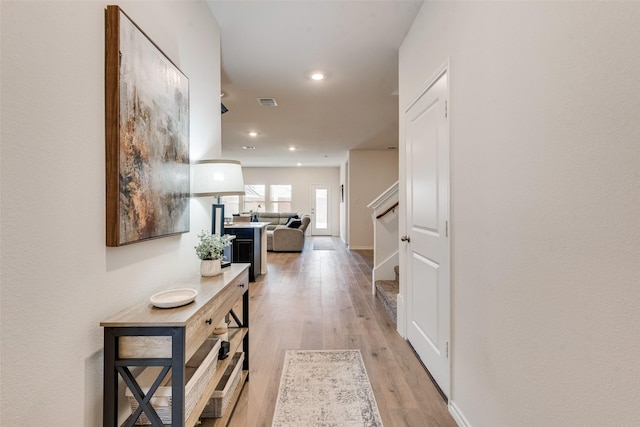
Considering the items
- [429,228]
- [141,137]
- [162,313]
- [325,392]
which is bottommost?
[325,392]

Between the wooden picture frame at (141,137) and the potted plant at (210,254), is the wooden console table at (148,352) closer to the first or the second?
the wooden picture frame at (141,137)

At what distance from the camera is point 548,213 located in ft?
3.47

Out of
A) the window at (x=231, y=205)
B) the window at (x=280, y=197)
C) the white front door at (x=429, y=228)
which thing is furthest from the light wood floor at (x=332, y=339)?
the window at (x=280, y=197)

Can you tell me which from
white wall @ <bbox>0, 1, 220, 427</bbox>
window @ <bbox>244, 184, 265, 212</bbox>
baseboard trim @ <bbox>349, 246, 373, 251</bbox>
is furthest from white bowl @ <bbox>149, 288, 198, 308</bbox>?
window @ <bbox>244, 184, 265, 212</bbox>

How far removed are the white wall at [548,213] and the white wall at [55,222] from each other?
1.61m

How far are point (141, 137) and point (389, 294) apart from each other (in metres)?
3.08

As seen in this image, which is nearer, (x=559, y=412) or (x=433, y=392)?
(x=559, y=412)

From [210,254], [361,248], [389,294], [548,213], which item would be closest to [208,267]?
[210,254]

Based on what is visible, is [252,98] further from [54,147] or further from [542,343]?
[542,343]

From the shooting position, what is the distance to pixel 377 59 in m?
3.17

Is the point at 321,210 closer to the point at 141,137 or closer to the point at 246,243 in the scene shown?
the point at 246,243

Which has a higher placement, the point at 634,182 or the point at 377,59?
the point at 377,59

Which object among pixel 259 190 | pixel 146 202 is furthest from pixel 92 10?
pixel 259 190

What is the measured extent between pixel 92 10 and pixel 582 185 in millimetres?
1751
